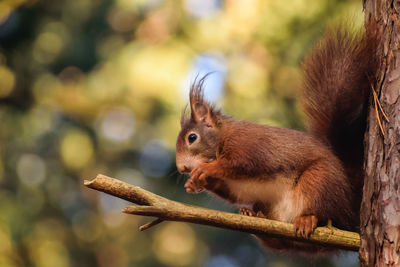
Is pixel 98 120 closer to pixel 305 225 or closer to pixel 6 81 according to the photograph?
pixel 6 81

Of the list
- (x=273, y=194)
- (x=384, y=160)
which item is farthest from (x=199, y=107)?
(x=384, y=160)

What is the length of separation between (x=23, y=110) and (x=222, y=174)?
475 centimetres

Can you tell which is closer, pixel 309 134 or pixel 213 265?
pixel 309 134

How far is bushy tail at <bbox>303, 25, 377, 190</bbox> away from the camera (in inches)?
90.9

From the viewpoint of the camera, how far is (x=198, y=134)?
292 cm

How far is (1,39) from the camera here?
21.7 feet

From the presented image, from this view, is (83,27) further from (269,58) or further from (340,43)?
(340,43)

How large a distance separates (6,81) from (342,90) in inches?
208

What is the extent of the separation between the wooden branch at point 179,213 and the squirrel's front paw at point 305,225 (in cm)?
4

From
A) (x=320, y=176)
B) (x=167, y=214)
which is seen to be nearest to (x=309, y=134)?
(x=320, y=176)

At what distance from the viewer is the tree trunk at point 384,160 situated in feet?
6.46

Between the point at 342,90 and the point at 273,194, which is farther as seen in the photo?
the point at 273,194

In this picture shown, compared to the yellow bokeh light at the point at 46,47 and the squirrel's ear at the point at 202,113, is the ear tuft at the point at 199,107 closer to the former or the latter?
the squirrel's ear at the point at 202,113

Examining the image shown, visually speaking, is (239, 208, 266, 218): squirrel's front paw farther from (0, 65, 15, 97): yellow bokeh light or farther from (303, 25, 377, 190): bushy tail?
(0, 65, 15, 97): yellow bokeh light
